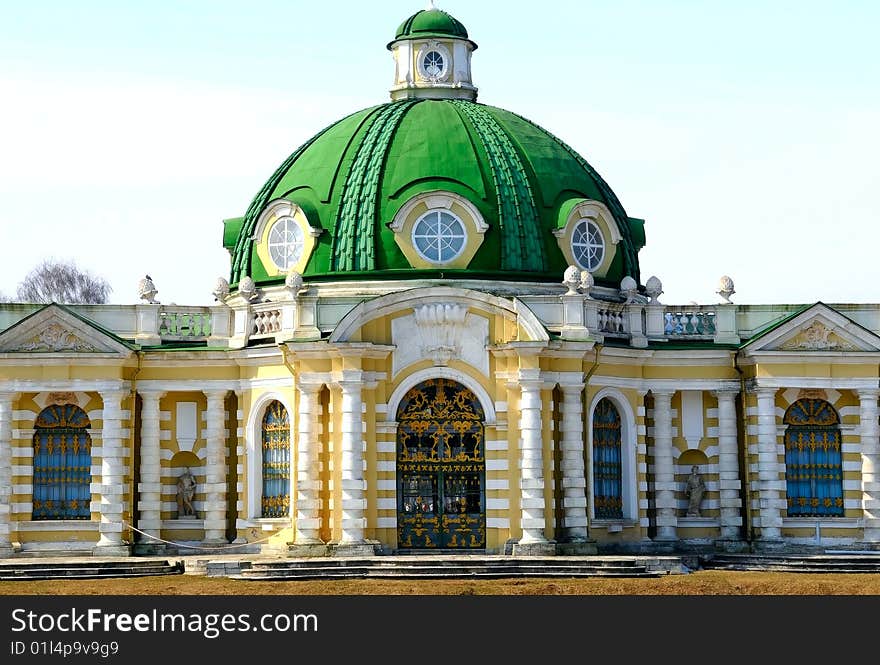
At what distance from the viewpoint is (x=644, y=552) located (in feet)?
167

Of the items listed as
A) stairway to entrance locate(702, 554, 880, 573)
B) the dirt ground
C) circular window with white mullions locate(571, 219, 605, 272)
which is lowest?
the dirt ground

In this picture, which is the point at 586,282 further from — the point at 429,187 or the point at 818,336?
the point at 818,336

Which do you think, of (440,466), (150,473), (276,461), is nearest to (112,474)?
(150,473)

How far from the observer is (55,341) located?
167ft

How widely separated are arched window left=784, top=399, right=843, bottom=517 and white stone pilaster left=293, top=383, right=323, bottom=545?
455 inches

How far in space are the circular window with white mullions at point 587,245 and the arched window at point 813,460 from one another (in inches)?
235

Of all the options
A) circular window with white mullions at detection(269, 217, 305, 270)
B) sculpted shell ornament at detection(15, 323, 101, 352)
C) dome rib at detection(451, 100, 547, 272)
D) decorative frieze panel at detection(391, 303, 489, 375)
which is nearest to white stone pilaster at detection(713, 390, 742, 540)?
dome rib at detection(451, 100, 547, 272)

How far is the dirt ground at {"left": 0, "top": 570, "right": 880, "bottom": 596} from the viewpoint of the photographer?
136 ft

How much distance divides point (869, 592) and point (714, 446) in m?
11.8

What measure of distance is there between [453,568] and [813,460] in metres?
11.6

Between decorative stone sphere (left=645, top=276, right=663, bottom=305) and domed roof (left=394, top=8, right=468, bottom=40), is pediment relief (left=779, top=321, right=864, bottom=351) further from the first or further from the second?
domed roof (left=394, top=8, right=468, bottom=40)

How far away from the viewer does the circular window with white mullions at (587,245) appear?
5256 centimetres

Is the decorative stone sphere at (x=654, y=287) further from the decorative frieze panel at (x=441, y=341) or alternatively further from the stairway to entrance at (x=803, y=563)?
the stairway to entrance at (x=803, y=563)

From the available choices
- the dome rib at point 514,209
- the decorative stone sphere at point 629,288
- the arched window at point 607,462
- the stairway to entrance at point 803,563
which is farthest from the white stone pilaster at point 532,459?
the decorative stone sphere at point 629,288
